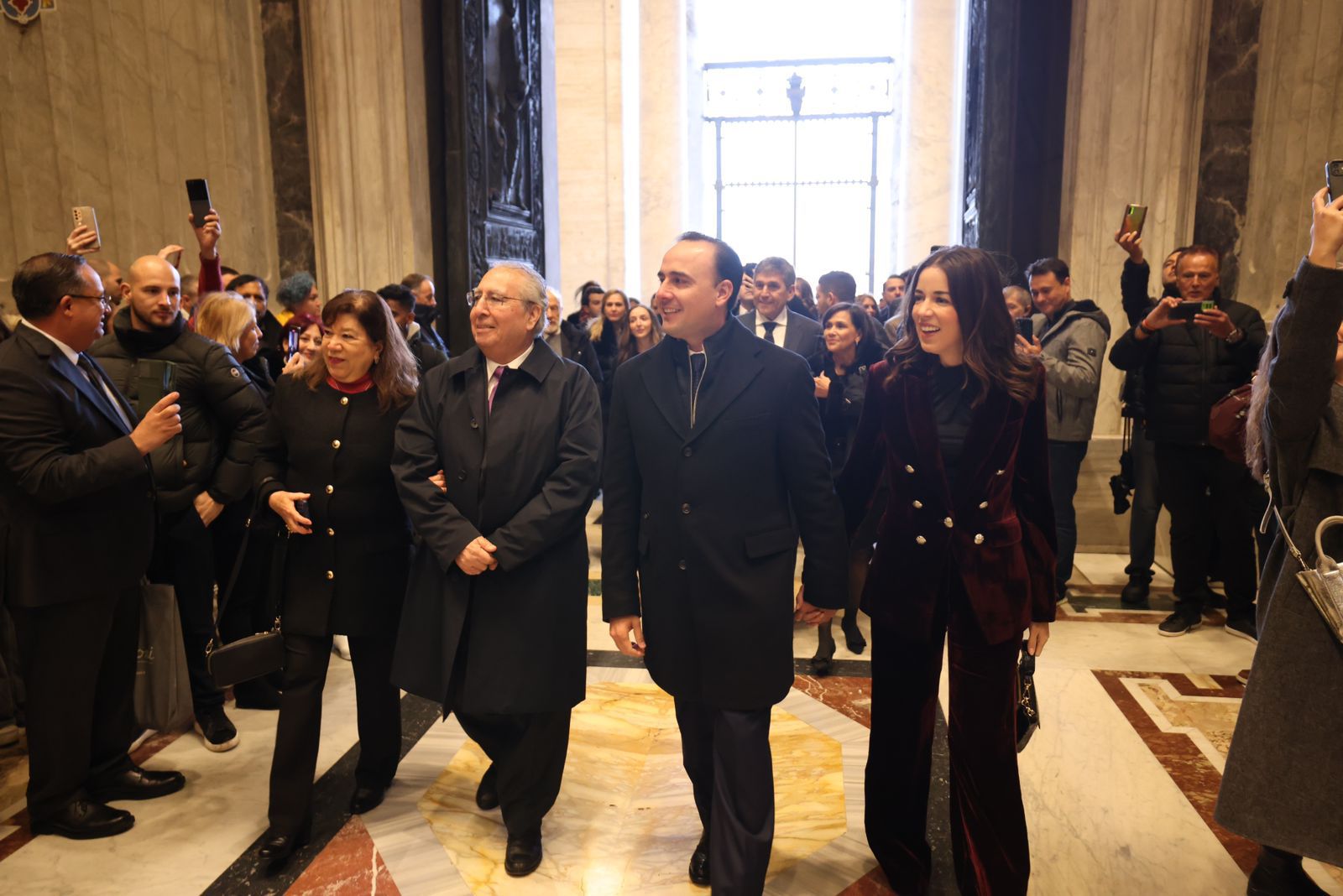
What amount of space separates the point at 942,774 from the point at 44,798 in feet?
9.96

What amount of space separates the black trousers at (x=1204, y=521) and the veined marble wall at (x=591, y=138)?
842 centimetres

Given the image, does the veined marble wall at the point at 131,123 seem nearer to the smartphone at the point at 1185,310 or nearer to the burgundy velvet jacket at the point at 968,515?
the burgundy velvet jacket at the point at 968,515

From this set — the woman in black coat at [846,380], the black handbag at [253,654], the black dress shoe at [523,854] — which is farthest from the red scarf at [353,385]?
the woman in black coat at [846,380]

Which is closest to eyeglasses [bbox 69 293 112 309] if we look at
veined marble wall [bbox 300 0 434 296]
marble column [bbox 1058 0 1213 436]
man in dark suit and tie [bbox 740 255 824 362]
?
man in dark suit and tie [bbox 740 255 824 362]

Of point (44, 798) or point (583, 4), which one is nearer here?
point (44, 798)

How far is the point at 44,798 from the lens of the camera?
3057 millimetres

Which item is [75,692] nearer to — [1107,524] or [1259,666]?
[1259,666]

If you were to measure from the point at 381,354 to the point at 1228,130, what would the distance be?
18.8ft

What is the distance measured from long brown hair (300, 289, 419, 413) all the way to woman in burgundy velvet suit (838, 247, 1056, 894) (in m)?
1.50

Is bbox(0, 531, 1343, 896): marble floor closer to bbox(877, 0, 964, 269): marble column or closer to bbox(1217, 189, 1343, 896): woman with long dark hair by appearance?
bbox(1217, 189, 1343, 896): woman with long dark hair

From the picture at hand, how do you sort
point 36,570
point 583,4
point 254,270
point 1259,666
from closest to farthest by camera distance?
point 1259,666, point 36,570, point 254,270, point 583,4

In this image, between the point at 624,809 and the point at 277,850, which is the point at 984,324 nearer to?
the point at 624,809

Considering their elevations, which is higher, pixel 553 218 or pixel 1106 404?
pixel 553 218

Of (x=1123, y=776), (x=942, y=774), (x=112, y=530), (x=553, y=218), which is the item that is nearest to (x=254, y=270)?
(x=553, y=218)
